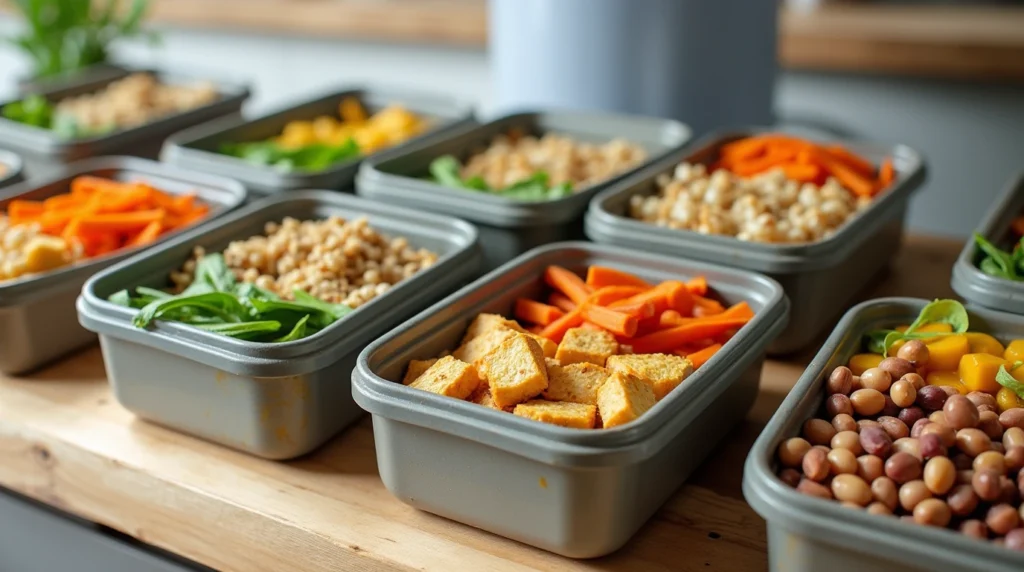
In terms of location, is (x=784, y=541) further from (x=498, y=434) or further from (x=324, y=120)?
(x=324, y=120)

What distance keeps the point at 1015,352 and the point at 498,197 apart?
0.86 m

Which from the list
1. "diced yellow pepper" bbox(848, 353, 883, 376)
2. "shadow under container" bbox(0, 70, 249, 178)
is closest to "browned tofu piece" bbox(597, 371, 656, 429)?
"diced yellow pepper" bbox(848, 353, 883, 376)

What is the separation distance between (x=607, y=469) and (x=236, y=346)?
52 centimetres

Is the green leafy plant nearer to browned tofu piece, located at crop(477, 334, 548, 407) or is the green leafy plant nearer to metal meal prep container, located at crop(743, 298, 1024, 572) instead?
browned tofu piece, located at crop(477, 334, 548, 407)

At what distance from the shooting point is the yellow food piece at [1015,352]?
127 cm

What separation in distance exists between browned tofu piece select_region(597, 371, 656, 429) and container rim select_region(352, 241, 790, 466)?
28 millimetres

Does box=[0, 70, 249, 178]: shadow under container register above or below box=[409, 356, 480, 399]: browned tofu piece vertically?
above

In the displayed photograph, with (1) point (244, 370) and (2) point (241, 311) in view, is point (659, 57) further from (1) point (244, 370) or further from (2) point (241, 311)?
(1) point (244, 370)

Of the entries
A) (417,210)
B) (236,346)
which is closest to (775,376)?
(417,210)

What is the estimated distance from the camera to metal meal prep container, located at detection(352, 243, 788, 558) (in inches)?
43.9

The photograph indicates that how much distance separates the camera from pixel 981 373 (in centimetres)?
123

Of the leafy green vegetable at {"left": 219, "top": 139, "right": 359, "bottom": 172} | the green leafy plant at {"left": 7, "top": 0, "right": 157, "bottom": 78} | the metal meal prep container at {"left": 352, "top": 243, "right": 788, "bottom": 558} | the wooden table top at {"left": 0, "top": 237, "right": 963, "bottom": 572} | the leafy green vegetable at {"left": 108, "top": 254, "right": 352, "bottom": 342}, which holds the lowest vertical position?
the wooden table top at {"left": 0, "top": 237, "right": 963, "bottom": 572}

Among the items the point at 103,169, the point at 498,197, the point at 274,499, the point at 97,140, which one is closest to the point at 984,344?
the point at 498,197

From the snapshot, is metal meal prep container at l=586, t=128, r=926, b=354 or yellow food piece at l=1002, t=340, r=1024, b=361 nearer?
yellow food piece at l=1002, t=340, r=1024, b=361
